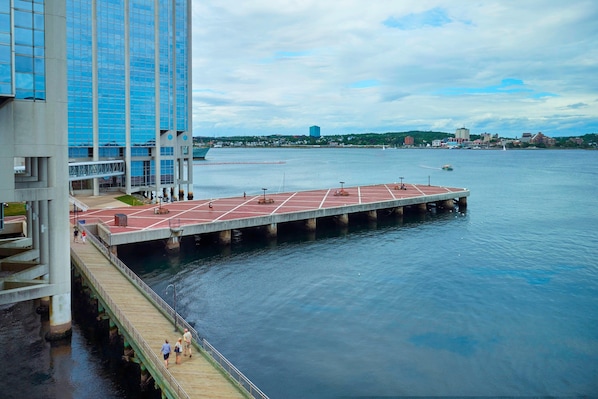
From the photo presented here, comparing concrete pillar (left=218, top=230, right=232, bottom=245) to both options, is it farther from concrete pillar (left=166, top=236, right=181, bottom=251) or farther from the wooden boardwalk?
the wooden boardwalk

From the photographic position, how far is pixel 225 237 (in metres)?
61.0

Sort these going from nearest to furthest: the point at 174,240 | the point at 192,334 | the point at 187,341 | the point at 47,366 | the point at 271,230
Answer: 1. the point at 187,341
2. the point at 47,366
3. the point at 192,334
4. the point at 174,240
5. the point at 271,230

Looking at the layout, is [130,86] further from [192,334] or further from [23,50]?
[192,334]

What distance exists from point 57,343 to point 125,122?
202ft

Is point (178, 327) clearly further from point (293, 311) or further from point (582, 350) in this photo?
point (582, 350)

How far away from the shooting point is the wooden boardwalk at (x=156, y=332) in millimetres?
22828

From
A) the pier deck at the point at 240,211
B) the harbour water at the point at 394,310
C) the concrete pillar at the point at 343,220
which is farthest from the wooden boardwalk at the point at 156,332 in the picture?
the concrete pillar at the point at 343,220

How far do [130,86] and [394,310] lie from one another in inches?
2585

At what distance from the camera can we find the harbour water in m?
29.0

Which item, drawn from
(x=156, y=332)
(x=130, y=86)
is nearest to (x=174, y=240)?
(x=156, y=332)

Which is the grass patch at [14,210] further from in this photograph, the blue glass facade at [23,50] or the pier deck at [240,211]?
the blue glass facade at [23,50]

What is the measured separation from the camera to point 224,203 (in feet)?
247

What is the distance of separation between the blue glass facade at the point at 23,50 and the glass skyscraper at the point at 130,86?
55027mm

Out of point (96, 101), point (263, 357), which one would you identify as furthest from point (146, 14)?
point (263, 357)
